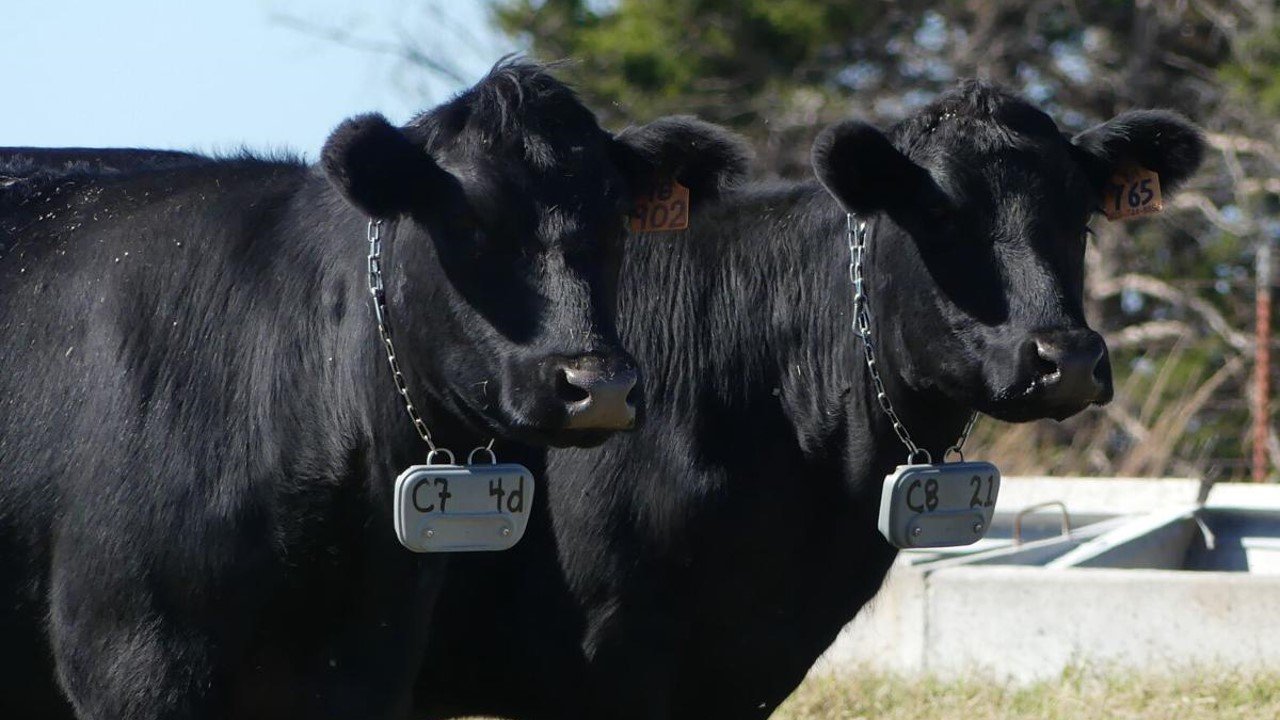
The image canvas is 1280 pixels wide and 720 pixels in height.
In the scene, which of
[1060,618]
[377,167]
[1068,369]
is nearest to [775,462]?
[1068,369]

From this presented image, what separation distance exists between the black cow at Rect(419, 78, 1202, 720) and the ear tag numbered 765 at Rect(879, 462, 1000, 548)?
6.3 inches

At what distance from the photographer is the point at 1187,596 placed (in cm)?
670

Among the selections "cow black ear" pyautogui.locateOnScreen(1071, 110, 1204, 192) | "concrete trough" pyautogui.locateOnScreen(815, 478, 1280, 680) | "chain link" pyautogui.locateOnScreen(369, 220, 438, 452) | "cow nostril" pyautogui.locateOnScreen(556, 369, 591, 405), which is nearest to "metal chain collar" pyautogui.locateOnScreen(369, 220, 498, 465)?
Answer: "chain link" pyautogui.locateOnScreen(369, 220, 438, 452)

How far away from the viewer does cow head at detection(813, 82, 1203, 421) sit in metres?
4.39

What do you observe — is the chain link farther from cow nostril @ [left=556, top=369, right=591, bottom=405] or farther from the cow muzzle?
the cow muzzle

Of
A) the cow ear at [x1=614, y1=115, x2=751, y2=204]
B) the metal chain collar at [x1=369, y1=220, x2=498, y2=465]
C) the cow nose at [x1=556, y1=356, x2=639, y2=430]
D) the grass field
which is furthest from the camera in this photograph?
the grass field

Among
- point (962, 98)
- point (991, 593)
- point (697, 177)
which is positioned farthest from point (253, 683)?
point (991, 593)

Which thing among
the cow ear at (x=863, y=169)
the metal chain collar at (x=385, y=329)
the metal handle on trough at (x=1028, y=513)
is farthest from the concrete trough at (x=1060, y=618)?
the metal chain collar at (x=385, y=329)

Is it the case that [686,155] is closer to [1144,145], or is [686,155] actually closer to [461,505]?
[461,505]

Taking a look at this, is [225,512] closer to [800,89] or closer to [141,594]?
[141,594]

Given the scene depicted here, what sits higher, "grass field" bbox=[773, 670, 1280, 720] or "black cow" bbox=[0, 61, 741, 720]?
"black cow" bbox=[0, 61, 741, 720]

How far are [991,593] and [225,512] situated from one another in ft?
12.3

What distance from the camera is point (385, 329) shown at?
386 centimetres

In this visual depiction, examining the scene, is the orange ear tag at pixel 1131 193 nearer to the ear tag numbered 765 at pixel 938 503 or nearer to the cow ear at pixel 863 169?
the cow ear at pixel 863 169
